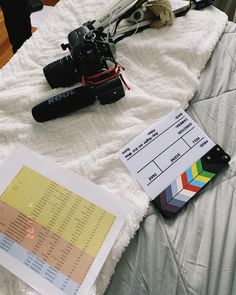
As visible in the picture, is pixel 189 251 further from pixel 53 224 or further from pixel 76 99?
pixel 76 99

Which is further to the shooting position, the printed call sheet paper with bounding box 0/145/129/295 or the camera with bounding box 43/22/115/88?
the camera with bounding box 43/22/115/88

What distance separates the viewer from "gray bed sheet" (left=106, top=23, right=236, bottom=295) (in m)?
0.61

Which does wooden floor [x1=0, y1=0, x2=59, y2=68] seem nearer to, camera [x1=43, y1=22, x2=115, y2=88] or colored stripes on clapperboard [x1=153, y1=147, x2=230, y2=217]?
camera [x1=43, y1=22, x2=115, y2=88]

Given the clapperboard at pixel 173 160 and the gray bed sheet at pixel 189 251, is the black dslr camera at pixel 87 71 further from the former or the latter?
the gray bed sheet at pixel 189 251

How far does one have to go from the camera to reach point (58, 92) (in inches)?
34.4

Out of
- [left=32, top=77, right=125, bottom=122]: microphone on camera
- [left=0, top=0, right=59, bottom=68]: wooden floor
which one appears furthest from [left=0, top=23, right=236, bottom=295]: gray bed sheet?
[left=0, top=0, right=59, bottom=68]: wooden floor

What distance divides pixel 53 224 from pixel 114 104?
0.36 m

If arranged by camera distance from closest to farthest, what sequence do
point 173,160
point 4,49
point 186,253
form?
point 186,253
point 173,160
point 4,49

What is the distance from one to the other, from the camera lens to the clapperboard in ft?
0.89

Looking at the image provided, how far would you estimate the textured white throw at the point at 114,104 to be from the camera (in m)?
0.73

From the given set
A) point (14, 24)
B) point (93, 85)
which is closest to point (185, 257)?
point (93, 85)

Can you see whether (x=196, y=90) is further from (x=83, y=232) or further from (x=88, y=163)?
(x=83, y=232)

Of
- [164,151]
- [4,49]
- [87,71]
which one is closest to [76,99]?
[87,71]

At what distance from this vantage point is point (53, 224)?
68cm
